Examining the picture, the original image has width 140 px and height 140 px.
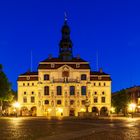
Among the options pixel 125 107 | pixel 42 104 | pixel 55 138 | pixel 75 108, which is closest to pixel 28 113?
pixel 42 104

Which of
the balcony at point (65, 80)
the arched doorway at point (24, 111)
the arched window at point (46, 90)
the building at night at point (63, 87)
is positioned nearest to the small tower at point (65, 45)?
the building at night at point (63, 87)

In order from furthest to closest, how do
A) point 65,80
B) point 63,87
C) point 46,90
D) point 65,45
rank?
point 65,45 < point 65,80 < point 46,90 < point 63,87

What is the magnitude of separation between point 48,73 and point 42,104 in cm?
1008

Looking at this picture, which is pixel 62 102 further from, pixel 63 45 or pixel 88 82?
pixel 63 45

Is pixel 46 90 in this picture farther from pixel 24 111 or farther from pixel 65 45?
pixel 65 45

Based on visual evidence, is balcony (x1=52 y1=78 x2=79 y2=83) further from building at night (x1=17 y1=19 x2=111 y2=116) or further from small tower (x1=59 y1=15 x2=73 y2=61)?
small tower (x1=59 y1=15 x2=73 y2=61)

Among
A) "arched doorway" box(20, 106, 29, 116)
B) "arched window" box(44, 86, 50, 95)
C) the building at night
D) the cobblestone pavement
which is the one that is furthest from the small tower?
the cobblestone pavement

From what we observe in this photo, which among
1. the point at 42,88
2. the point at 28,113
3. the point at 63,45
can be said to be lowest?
the point at 28,113

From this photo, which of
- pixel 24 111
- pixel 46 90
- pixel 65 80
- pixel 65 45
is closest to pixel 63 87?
pixel 65 80

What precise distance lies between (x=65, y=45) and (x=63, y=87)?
13.7 meters

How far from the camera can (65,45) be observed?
129 metres

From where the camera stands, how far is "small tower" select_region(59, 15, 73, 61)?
128875mm

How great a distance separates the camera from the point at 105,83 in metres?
130

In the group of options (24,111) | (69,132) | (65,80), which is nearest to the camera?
(69,132)
